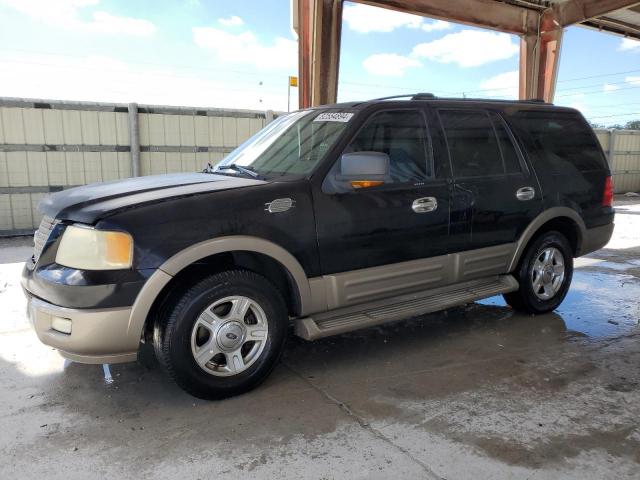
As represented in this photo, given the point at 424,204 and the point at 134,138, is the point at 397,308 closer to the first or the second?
the point at 424,204

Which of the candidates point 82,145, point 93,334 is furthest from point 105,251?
point 82,145

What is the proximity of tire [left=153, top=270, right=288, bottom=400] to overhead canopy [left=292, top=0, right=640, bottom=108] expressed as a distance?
21.2 feet

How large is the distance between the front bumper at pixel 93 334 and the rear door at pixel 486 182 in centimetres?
253

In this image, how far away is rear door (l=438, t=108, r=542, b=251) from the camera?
4.18 metres

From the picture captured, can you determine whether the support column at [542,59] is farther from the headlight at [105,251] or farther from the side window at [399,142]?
the headlight at [105,251]

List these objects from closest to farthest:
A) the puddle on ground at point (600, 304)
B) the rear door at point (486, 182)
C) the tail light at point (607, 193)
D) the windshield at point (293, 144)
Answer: the windshield at point (293, 144) < the rear door at point (486, 182) < the puddle on ground at point (600, 304) < the tail light at point (607, 193)

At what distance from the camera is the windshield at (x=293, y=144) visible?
12.2 feet

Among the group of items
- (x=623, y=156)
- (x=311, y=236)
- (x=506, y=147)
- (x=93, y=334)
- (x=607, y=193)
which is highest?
(x=506, y=147)

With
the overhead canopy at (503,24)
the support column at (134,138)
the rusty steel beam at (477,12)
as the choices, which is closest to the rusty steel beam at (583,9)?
the overhead canopy at (503,24)

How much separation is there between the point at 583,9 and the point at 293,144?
35.9 feet

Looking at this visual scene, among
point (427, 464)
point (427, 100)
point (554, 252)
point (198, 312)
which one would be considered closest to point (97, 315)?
point (198, 312)

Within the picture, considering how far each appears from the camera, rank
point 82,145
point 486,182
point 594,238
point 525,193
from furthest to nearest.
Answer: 1. point 82,145
2. point 594,238
3. point 525,193
4. point 486,182

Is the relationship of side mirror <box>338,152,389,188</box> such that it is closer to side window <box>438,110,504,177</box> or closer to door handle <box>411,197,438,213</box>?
door handle <box>411,197,438,213</box>

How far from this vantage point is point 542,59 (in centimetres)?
1283
